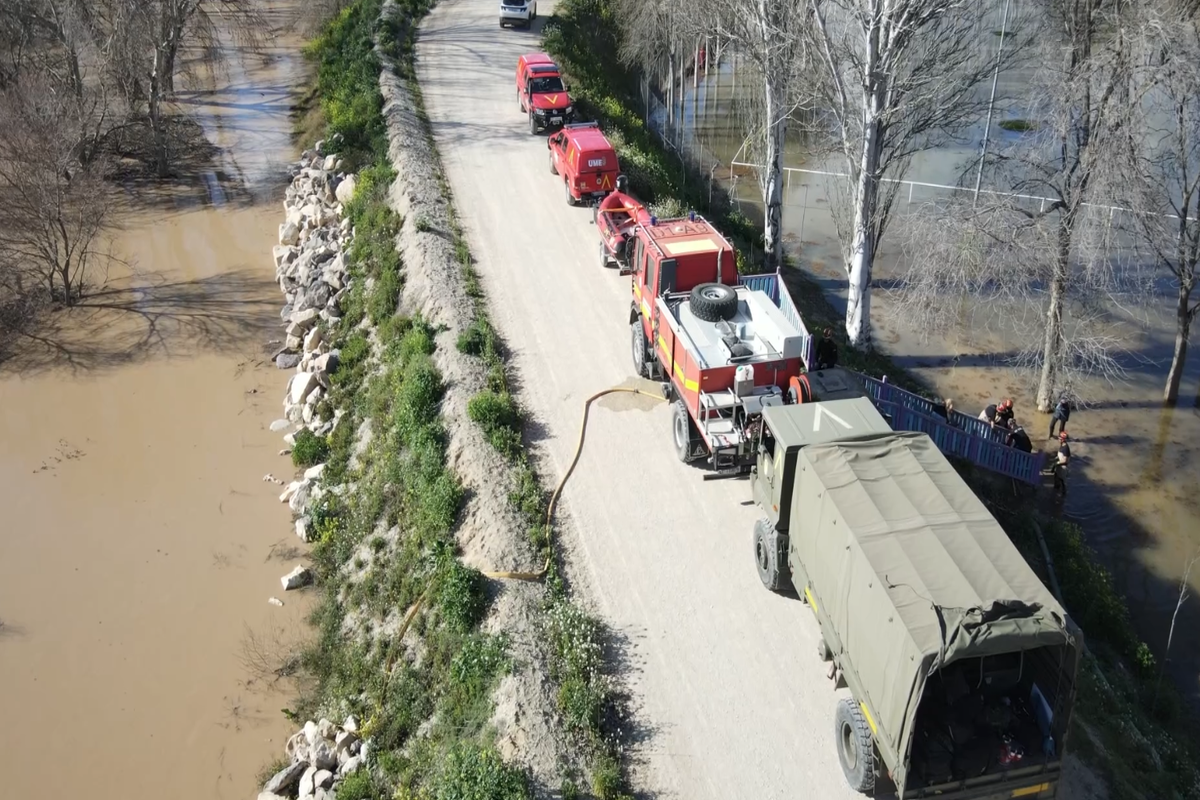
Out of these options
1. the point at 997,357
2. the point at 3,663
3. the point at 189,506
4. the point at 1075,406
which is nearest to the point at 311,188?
the point at 189,506

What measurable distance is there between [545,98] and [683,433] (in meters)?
17.3

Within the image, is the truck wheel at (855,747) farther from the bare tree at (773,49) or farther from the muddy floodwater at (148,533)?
the bare tree at (773,49)

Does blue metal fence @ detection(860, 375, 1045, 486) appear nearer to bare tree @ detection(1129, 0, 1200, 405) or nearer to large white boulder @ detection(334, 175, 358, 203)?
bare tree @ detection(1129, 0, 1200, 405)

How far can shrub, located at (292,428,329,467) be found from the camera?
20.0 metres

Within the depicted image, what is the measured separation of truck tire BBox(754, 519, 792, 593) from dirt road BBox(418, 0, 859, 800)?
0.82 ft

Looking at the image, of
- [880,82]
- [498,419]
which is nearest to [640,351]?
[498,419]

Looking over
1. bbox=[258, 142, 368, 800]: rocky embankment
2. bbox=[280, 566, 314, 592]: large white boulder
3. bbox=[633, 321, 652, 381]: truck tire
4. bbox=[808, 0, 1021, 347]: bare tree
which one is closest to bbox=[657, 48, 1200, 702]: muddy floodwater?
bbox=[808, 0, 1021, 347]: bare tree

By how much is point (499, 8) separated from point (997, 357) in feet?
93.9

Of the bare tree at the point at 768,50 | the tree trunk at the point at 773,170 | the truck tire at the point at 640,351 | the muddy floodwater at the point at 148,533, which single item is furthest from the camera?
the tree trunk at the point at 773,170

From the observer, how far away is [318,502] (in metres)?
18.5

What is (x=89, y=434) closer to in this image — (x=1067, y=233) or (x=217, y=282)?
(x=217, y=282)

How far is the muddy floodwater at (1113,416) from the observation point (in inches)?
693

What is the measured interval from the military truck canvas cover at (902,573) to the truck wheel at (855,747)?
1.11 feet

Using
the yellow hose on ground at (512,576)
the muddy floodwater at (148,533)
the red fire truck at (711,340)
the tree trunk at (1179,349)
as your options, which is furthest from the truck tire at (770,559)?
the tree trunk at (1179,349)
